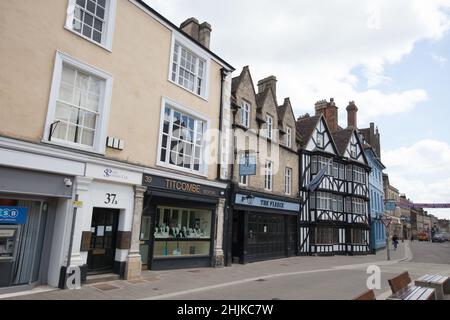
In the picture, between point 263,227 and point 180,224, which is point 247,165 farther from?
point 263,227

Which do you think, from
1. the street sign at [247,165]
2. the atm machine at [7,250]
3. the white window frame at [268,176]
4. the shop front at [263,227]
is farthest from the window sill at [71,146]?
the white window frame at [268,176]

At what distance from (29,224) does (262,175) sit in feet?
39.7

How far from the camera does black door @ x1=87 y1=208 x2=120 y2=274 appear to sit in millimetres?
9984

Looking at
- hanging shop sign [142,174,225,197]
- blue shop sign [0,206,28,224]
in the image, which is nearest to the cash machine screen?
blue shop sign [0,206,28,224]

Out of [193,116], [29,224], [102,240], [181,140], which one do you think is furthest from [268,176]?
[29,224]

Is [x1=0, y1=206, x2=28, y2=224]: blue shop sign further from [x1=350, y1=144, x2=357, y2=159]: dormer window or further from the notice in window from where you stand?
[x1=350, y1=144, x2=357, y2=159]: dormer window

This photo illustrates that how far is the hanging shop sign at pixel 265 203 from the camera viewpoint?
1588cm

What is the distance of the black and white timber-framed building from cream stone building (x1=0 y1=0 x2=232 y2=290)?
32.0ft

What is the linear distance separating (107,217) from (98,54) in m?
5.11

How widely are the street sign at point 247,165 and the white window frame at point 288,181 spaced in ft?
19.9

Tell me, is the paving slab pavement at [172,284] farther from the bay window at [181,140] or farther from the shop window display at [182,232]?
the bay window at [181,140]

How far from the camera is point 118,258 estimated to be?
1028cm
